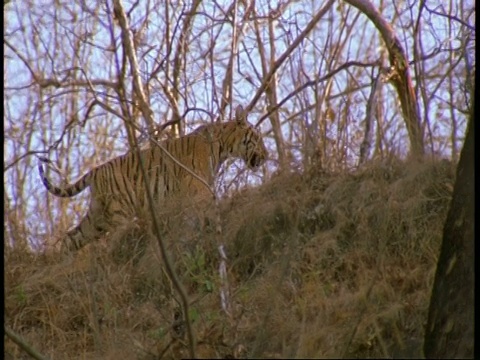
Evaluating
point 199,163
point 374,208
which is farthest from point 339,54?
point 374,208

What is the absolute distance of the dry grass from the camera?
7.07 metres

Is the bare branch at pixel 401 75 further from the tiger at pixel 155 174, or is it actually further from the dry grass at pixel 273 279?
the tiger at pixel 155 174

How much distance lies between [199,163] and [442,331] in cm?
490

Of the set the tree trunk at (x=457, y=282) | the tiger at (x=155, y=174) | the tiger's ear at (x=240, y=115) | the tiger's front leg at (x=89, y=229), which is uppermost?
the tiger's ear at (x=240, y=115)

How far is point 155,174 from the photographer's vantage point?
10773 mm


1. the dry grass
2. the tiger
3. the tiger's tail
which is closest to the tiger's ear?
the tiger

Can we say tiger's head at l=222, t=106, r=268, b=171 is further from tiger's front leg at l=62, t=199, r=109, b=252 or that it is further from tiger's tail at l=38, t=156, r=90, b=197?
tiger's tail at l=38, t=156, r=90, b=197

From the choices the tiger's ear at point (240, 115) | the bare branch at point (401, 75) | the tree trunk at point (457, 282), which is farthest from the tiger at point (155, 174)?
the tree trunk at point (457, 282)

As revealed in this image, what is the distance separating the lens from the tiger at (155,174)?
10.5m

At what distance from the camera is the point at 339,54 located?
36.6 feet

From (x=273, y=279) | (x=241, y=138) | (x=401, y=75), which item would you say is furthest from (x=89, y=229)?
(x=401, y=75)

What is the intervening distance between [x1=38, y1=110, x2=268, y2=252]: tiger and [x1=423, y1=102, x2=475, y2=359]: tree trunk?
3.96 m

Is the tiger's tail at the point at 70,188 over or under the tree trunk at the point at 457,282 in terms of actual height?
over

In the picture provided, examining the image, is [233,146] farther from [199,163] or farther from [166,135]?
[166,135]
